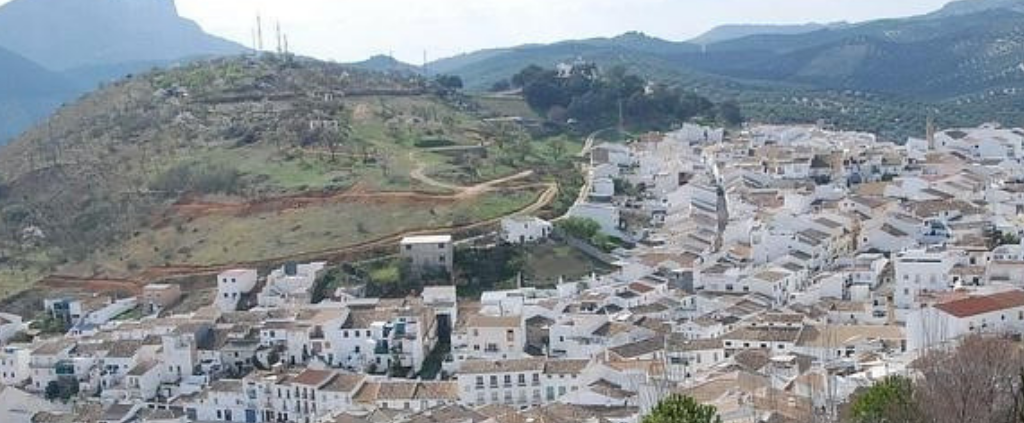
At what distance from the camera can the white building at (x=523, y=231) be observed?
3428 centimetres

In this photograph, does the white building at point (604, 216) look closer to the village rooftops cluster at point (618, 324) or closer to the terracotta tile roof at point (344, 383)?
the village rooftops cluster at point (618, 324)

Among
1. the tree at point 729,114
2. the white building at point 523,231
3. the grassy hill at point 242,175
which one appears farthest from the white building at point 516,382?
the tree at point 729,114

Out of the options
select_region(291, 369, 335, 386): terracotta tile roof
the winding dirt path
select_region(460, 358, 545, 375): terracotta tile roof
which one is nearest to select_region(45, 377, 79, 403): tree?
select_region(291, 369, 335, 386): terracotta tile roof

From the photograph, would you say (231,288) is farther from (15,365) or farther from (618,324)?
(618,324)

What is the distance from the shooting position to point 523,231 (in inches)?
1355

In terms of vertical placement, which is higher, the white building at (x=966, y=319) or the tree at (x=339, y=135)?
the tree at (x=339, y=135)

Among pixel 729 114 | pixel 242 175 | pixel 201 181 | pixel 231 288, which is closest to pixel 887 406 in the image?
pixel 231 288

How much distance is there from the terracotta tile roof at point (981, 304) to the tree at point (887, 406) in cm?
604

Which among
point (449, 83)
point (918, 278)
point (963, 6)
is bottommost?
point (918, 278)

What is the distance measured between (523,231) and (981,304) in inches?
605

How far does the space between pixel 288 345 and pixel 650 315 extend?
827 centimetres

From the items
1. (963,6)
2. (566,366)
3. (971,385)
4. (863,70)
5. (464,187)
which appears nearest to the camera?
(971,385)

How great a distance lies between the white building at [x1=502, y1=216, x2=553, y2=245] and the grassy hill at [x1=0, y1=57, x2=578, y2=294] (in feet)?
7.86

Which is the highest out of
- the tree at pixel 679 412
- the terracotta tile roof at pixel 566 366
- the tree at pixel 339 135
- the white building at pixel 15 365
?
the tree at pixel 339 135
